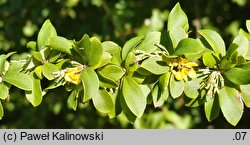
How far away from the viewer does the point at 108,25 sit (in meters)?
1.95

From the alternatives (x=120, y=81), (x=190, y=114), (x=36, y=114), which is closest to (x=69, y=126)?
(x=36, y=114)

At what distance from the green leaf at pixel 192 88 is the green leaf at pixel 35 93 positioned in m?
0.32

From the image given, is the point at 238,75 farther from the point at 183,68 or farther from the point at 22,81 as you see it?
the point at 22,81

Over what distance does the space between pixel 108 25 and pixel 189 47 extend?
3.55 feet

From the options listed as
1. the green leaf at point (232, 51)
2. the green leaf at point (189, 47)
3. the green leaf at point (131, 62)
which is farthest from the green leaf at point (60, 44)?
the green leaf at point (232, 51)

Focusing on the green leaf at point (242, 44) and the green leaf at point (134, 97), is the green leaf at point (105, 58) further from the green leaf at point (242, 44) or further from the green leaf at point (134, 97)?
the green leaf at point (242, 44)

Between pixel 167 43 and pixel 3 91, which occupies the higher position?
pixel 167 43

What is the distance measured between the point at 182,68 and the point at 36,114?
144 cm

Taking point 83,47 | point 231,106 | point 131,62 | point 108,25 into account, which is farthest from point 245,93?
point 108,25

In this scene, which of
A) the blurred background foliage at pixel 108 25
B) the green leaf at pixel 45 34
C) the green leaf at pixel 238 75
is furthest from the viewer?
the blurred background foliage at pixel 108 25

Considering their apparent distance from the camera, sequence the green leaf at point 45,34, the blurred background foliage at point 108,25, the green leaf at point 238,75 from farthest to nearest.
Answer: the blurred background foliage at point 108,25, the green leaf at point 45,34, the green leaf at point 238,75

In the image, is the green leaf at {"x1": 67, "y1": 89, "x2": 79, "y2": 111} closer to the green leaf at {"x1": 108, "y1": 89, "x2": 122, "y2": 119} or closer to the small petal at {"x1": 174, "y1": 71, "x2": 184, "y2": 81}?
the green leaf at {"x1": 108, "y1": 89, "x2": 122, "y2": 119}

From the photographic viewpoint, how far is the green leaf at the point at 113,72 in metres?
0.94

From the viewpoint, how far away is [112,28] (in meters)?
2.02
